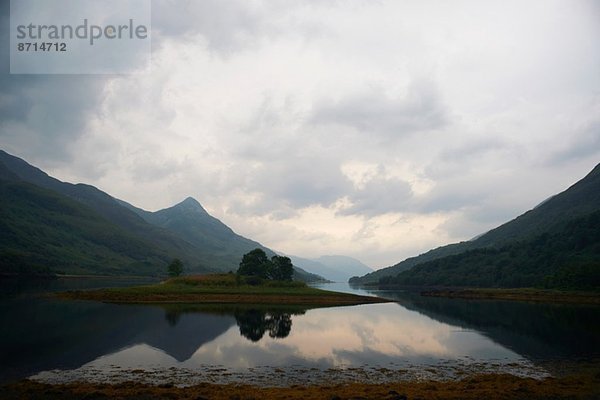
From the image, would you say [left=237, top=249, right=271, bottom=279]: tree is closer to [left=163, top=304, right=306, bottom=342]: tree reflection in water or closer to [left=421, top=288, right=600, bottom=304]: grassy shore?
[left=163, top=304, right=306, bottom=342]: tree reflection in water

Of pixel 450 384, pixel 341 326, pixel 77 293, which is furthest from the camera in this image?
pixel 77 293

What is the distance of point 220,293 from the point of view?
12300 centimetres

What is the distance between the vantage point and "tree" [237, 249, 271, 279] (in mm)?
150750

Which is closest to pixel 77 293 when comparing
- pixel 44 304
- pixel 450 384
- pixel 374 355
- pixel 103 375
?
pixel 44 304

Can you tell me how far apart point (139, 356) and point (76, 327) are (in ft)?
77.0

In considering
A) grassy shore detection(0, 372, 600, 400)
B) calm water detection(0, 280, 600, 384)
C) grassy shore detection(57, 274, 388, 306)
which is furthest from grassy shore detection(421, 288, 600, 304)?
grassy shore detection(0, 372, 600, 400)

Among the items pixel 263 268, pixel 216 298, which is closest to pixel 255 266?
pixel 263 268

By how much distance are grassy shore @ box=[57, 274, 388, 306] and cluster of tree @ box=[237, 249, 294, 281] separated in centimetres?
644

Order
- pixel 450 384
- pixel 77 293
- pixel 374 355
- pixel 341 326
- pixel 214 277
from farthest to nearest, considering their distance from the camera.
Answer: pixel 214 277
pixel 77 293
pixel 341 326
pixel 374 355
pixel 450 384

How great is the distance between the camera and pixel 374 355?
170 ft

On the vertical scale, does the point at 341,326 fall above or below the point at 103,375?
below

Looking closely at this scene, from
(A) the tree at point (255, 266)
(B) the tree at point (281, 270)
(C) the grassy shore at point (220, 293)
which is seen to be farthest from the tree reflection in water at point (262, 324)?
(B) the tree at point (281, 270)

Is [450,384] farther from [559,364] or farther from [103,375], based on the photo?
[103,375]

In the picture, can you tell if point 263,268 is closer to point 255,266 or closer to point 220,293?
point 255,266
